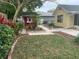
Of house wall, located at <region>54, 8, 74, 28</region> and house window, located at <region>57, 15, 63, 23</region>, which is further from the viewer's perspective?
house window, located at <region>57, 15, 63, 23</region>

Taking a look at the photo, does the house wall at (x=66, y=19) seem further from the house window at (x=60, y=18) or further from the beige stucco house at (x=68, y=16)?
the house window at (x=60, y=18)

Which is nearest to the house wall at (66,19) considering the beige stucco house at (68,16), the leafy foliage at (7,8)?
the beige stucco house at (68,16)

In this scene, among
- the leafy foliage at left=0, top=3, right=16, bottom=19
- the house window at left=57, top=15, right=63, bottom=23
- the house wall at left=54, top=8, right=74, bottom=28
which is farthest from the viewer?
the house window at left=57, top=15, right=63, bottom=23

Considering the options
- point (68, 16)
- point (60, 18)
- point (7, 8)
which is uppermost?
point (7, 8)

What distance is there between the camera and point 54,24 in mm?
34250

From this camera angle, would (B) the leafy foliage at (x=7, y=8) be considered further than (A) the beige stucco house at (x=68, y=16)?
No

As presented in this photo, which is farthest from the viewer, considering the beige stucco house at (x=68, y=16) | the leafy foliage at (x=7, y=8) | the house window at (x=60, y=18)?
the house window at (x=60, y=18)

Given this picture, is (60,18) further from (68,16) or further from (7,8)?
(7,8)

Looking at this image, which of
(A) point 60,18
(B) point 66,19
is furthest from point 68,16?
(A) point 60,18

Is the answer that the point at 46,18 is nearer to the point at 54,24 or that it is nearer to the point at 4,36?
the point at 54,24

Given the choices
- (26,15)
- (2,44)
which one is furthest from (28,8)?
(2,44)

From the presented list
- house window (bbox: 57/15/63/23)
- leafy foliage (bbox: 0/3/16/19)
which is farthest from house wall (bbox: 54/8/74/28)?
leafy foliage (bbox: 0/3/16/19)

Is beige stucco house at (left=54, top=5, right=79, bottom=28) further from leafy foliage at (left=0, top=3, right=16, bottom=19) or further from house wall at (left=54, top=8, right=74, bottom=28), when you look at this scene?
leafy foliage at (left=0, top=3, right=16, bottom=19)

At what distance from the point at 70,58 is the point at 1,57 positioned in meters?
3.80
